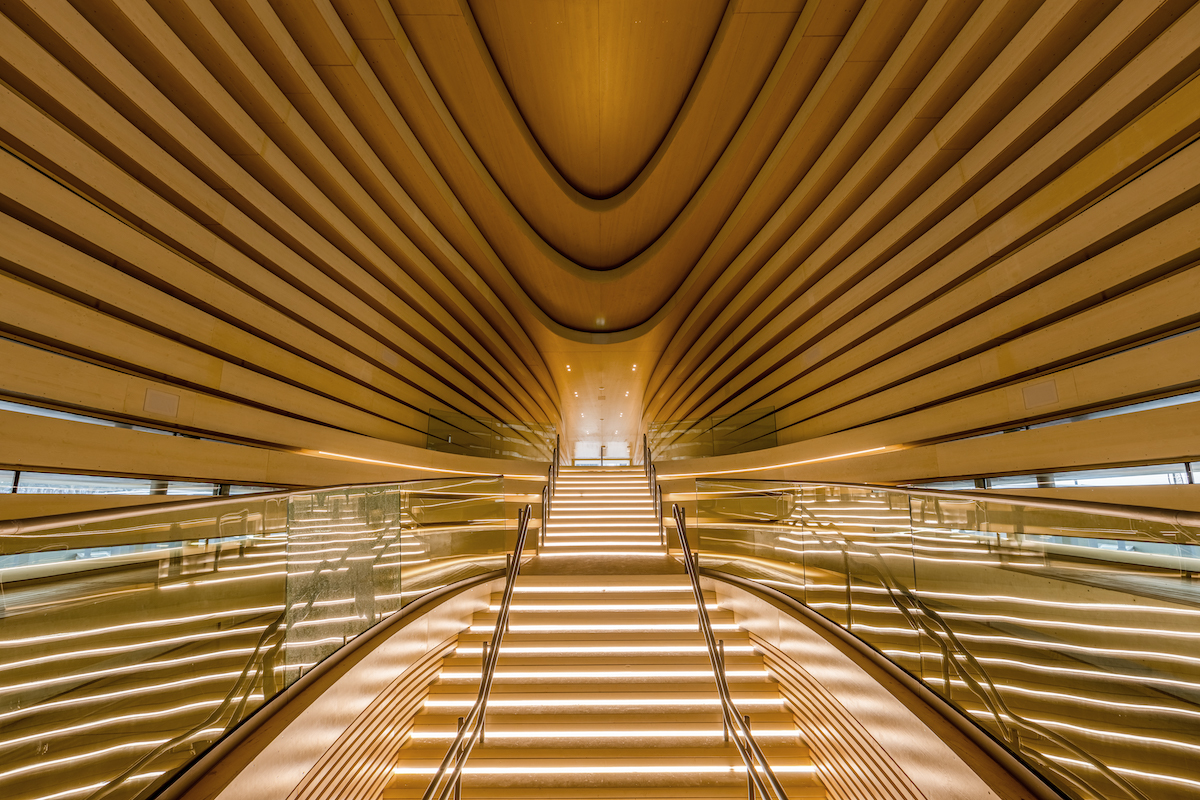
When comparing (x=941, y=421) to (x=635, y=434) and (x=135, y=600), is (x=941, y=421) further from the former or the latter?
(x=635, y=434)

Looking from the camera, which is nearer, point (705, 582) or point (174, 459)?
point (174, 459)

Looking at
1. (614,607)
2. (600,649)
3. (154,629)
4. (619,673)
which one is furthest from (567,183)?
(154,629)

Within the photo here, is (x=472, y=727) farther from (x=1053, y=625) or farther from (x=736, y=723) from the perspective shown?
(x=1053, y=625)

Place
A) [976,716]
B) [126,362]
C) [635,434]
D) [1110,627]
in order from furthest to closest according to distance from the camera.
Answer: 1. [635,434]
2. [126,362]
3. [976,716]
4. [1110,627]

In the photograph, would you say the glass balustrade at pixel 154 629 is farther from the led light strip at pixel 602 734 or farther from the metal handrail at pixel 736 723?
the metal handrail at pixel 736 723

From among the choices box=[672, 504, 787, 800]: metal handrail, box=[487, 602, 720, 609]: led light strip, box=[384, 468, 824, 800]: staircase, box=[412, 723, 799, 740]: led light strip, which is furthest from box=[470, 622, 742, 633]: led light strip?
box=[412, 723, 799, 740]: led light strip

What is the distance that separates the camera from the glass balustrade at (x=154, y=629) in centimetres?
139

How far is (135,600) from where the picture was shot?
1688mm

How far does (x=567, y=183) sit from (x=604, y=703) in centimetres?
674

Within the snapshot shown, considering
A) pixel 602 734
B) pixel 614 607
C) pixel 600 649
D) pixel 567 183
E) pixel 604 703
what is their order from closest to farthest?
pixel 602 734
pixel 604 703
pixel 600 649
pixel 614 607
pixel 567 183

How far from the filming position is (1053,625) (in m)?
1.75

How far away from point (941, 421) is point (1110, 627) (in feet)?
10.3

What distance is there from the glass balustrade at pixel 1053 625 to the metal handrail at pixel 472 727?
216 cm

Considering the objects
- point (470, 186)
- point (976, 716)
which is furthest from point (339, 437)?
point (976, 716)
